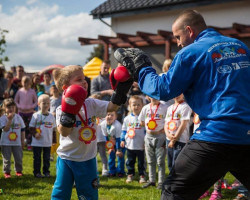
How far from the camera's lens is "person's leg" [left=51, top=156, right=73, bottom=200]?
3953 mm

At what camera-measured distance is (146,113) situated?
22.1 feet

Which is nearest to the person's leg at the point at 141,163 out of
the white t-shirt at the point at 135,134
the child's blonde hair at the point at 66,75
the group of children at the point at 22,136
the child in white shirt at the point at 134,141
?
the child in white shirt at the point at 134,141

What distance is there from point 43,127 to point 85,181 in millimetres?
3697

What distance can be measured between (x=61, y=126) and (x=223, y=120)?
1793 millimetres

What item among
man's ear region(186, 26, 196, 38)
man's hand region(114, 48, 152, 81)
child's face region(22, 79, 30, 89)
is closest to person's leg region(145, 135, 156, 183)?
man's hand region(114, 48, 152, 81)

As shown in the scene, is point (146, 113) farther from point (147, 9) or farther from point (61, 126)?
point (147, 9)

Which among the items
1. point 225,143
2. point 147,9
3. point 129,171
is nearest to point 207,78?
point 225,143

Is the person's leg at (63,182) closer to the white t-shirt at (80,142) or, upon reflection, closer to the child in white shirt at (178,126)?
the white t-shirt at (80,142)

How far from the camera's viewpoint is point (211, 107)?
2934 mm

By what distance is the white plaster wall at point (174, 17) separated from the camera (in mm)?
13203

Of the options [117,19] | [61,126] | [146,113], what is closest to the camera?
[61,126]

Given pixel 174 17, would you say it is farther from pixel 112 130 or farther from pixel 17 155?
pixel 17 155

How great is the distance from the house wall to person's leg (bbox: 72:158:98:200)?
9735mm

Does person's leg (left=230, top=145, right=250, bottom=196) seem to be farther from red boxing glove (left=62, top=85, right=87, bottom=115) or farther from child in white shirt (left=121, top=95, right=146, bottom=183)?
child in white shirt (left=121, top=95, right=146, bottom=183)
